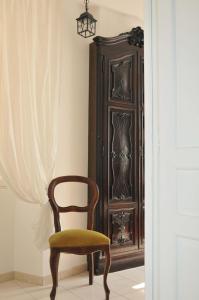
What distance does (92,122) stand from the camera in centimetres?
312

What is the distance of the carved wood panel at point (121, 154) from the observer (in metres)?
3.13

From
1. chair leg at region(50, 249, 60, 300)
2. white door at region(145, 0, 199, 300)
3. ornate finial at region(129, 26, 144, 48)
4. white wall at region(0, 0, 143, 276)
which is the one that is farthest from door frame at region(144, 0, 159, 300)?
ornate finial at region(129, 26, 144, 48)

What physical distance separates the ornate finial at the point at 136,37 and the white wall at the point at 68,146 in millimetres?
264

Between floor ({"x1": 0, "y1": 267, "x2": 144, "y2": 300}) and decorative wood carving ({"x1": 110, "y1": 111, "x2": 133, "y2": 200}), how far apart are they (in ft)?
2.59

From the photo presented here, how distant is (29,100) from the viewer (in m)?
2.55

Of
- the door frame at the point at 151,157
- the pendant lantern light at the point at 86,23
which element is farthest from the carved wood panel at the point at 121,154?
the door frame at the point at 151,157

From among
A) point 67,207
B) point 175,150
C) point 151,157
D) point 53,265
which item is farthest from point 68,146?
point 175,150

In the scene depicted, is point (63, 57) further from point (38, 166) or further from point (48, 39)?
point (38, 166)

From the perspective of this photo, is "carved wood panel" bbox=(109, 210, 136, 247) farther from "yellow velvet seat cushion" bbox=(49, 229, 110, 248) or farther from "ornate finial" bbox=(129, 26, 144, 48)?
"ornate finial" bbox=(129, 26, 144, 48)

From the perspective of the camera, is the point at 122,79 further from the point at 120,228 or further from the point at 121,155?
the point at 120,228

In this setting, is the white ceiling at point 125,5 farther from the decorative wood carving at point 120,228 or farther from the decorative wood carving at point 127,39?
the decorative wood carving at point 120,228

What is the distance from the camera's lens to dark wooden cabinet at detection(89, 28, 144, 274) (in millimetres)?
3070

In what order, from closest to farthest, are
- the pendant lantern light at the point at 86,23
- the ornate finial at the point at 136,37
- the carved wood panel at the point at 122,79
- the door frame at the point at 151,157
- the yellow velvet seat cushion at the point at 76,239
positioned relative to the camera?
the door frame at the point at 151,157
the yellow velvet seat cushion at the point at 76,239
the pendant lantern light at the point at 86,23
the carved wood panel at the point at 122,79
the ornate finial at the point at 136,37

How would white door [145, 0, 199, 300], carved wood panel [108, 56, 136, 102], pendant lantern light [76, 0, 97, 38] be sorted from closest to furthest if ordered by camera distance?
white door [145, 0, 199, 300]
pendant lantern light [76, 0, 97, 38]
carved wood panel [108, 56, 136, 102]
